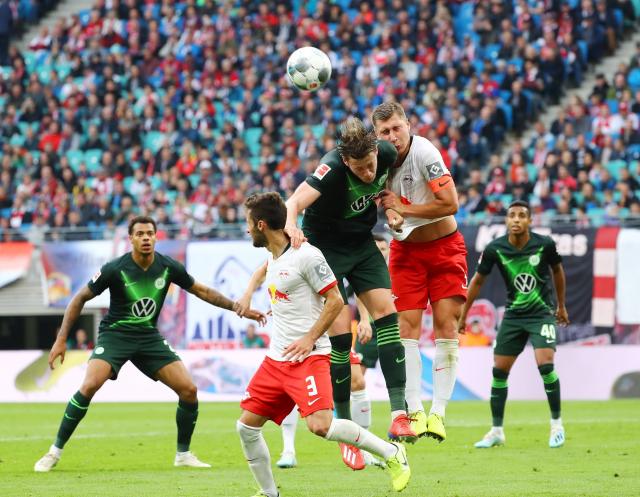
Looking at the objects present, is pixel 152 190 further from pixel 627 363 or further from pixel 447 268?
pixel 447 268

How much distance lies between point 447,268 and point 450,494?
6.90 feet

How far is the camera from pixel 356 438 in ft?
27.9

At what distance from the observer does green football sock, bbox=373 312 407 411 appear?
30.9ft

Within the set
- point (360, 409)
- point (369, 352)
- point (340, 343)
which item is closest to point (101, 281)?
point (360, 409)

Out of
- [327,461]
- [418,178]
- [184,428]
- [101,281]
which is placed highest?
[418,178]

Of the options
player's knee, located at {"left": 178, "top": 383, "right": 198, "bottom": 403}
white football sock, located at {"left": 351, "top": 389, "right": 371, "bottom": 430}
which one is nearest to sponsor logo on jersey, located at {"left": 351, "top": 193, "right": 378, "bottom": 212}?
white football sock, located at {"left": 351, "top": 389, "right": 371, "bottom": 430}

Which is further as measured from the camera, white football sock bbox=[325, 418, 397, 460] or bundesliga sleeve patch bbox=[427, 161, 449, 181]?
bundesliga sleeve patch bbox=[427, 161, 449, 181]

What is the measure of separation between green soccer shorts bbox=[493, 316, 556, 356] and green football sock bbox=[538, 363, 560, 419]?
0.82 ft

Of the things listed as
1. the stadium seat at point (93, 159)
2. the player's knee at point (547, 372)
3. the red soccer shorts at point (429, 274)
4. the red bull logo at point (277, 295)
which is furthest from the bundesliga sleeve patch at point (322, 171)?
the stadium seat at point (93, 159)

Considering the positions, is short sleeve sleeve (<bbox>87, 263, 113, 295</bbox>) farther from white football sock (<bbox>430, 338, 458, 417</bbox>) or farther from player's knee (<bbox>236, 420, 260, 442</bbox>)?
player's knee (<bbox>236, 420, 260, 442</bbox>)

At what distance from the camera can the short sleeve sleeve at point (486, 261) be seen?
13305 millimetres

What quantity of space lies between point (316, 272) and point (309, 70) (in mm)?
2832

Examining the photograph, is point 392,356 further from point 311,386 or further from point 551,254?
point 551,254

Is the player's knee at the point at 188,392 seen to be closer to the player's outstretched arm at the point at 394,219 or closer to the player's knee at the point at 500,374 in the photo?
the player's outstretched arm at the point at 394,219
